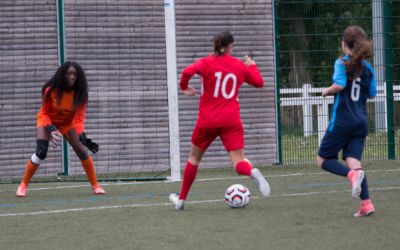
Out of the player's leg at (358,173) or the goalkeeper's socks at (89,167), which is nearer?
the player's leg at (358,173)

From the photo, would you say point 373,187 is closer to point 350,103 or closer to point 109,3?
point 350,103

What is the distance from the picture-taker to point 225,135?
9.69 metres

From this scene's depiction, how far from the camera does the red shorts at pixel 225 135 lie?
9.63 m

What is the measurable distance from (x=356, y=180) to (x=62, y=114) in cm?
456

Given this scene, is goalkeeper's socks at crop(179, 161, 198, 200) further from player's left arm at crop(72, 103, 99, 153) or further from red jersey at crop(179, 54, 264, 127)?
player's left arm at crop(72, 103, 99, 153)

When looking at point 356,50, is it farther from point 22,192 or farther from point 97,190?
point 22,192

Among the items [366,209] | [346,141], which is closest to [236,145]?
[346,141]

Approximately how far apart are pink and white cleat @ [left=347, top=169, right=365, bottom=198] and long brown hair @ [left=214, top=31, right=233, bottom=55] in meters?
1.81

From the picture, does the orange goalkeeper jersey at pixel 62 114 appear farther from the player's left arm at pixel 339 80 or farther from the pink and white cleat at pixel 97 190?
the player's left arm at pixel 339 80

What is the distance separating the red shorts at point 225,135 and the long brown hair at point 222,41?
0.75 m

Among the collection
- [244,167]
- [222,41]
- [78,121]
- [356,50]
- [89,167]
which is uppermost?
[222,41]

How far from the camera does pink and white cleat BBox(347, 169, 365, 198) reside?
848 cm

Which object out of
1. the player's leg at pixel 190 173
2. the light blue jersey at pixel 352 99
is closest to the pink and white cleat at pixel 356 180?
the light blue jersey at pixel 352 99

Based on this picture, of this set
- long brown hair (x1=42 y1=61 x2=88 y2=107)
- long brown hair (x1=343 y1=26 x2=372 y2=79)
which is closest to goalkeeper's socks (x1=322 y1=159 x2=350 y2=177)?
long brown hair (x1=343 y1=26 x2=372 y2=79)
